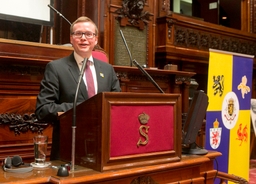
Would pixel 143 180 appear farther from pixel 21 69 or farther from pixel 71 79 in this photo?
pixel 21 69

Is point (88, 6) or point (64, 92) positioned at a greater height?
point (88, 6)

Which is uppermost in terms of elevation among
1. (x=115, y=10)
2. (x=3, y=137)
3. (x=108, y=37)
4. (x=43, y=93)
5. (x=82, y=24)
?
(x=115, y=10)

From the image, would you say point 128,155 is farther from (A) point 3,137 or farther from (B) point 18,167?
(A) point 3,137

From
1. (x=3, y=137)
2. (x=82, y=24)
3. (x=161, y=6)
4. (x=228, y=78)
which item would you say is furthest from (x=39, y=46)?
(x=161, y=6)

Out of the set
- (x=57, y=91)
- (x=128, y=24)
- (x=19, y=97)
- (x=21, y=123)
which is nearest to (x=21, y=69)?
(x=19, y=97)

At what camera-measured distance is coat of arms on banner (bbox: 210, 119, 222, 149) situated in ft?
14.0

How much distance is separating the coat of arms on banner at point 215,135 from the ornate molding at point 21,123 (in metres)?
2.04

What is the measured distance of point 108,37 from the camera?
4.80 meters

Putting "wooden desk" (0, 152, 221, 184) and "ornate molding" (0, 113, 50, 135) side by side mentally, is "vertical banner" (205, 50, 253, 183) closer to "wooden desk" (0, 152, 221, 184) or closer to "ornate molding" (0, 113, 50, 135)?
"ornate molding" (0, 113, 50, 135)

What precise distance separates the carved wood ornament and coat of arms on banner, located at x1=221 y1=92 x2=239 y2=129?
1.57m

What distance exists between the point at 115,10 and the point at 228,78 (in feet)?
5.66

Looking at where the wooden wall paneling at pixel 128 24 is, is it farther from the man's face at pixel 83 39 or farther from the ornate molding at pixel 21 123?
the man's face at pixel 83 39

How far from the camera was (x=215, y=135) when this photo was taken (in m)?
4.31

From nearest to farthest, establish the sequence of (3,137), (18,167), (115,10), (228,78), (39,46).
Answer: (18,167)
(3,137)
(39,46)
(228,78)
(115,10)
